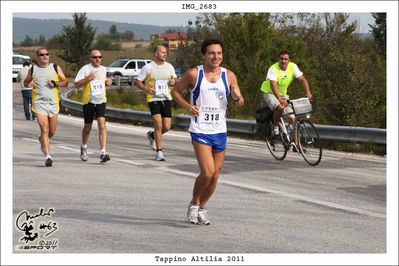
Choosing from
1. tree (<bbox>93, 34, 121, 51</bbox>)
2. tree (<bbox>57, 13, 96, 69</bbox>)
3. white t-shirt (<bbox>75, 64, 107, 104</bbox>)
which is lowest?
white t-shirt (<bbox>75, 64, 107, 104</bbox>)

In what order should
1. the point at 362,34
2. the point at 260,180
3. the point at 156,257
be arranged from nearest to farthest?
the point at 156,257
the point at 260,180
the point at 362,34

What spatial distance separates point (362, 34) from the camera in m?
38.2

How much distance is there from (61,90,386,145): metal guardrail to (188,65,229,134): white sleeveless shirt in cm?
757

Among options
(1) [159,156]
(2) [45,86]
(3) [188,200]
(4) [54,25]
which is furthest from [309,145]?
(4) [54,25]

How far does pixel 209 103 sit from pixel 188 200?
2.39 metres

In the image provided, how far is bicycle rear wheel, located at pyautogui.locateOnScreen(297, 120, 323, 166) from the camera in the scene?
14016mm

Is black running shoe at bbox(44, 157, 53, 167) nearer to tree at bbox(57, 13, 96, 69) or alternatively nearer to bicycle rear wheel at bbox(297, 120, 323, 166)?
A: bicycle rear wheel at bbox(297, 120, 323, 166)

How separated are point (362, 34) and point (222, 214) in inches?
1185

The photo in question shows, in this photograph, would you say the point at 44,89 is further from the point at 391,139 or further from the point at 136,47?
the point at 136,47

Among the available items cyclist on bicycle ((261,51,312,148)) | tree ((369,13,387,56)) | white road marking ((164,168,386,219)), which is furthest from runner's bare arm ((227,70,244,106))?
tree ((369,13,387,56))

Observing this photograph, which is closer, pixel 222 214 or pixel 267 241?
pixel 267 241

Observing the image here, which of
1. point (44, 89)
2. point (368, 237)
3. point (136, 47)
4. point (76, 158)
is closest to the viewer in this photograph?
point (368, 237)

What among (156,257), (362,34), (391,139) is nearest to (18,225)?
(156,257)

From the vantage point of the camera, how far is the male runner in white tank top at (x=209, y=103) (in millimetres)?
8211
